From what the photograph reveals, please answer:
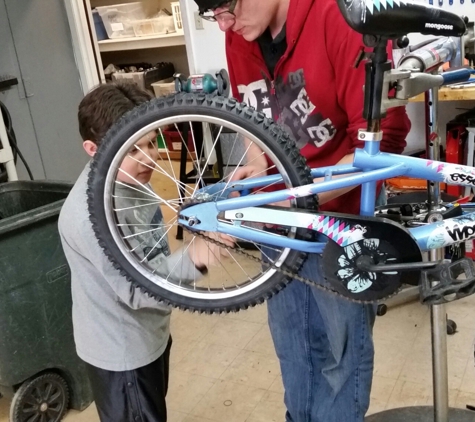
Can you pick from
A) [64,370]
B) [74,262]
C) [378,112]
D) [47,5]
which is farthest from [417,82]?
[47,5]

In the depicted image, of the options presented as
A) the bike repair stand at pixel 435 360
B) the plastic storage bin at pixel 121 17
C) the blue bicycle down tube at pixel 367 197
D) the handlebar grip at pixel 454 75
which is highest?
the plastic storage bin at pixel 121 17

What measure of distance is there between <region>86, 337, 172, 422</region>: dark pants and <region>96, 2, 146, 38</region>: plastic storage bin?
3.55m

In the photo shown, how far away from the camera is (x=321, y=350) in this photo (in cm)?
124

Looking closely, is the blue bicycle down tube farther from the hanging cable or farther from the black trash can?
the hanging cable

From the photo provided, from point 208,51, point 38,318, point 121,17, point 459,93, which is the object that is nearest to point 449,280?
point 38,318

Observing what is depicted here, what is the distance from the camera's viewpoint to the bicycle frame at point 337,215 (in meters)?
0.87

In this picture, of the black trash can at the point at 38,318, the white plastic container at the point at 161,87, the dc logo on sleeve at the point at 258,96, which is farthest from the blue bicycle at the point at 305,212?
the white plastic container at the point at 161,87

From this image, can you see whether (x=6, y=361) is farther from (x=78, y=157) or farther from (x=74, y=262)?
(x=78, y=157)

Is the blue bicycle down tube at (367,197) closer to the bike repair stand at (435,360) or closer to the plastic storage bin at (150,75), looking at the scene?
the bike repair stand at (435,360)

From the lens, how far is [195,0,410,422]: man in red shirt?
0.95 m

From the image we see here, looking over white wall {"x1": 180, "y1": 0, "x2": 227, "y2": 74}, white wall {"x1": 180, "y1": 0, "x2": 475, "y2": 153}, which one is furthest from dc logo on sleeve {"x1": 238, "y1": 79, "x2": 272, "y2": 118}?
white wall {"x1": 180, "y1": 0, "x2": 227, "y2": 74}

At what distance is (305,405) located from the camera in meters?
1.27

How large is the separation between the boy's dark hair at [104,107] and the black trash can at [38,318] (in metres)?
0.50

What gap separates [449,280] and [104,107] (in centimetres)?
72
